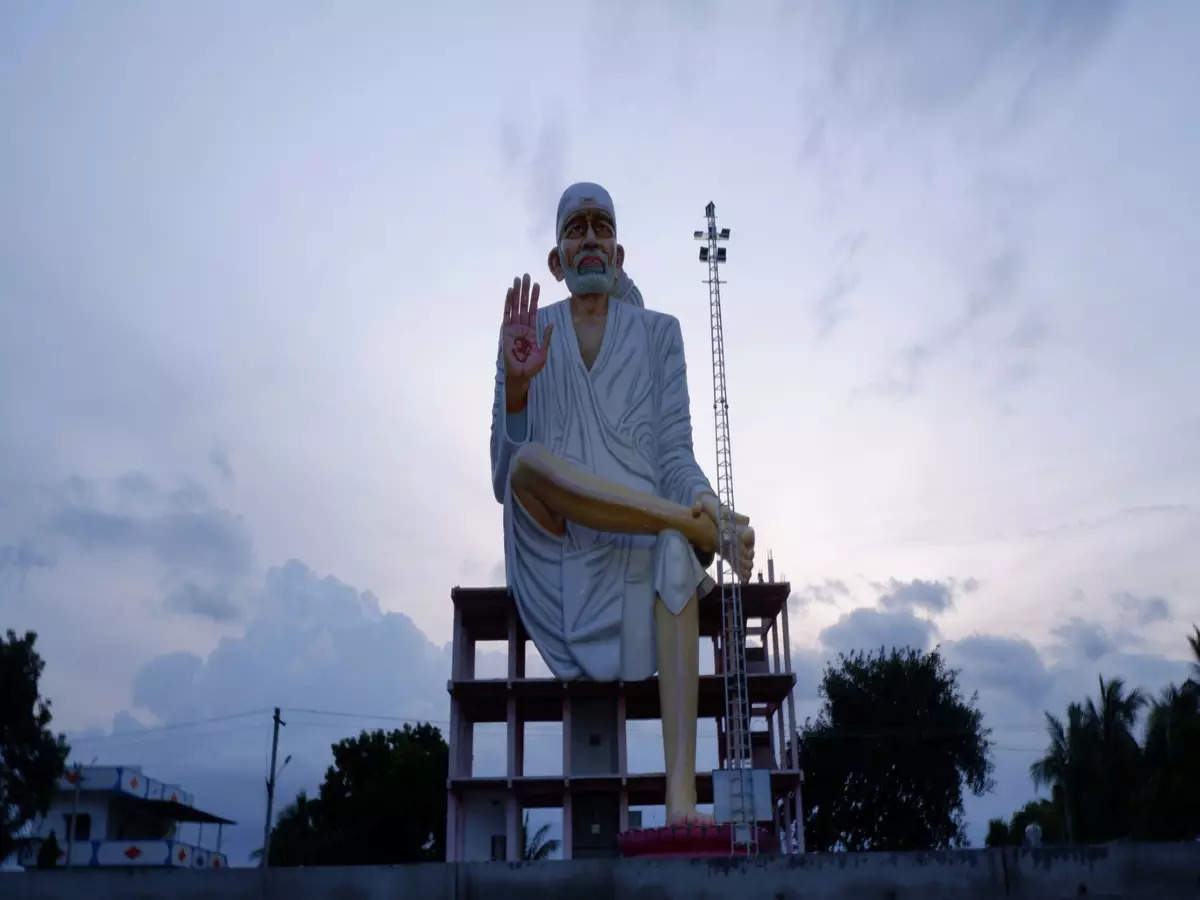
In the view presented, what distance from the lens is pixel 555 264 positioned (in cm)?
1339

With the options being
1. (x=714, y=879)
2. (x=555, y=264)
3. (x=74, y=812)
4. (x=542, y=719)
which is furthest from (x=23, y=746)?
(x=714, y=879)

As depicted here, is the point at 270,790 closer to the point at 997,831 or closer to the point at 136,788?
the point at 136,788

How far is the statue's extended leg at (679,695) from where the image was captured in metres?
10.3

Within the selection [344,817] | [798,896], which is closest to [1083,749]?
[344,817]

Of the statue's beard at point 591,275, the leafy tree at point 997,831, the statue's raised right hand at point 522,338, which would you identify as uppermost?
the statue's beard at point 591,275

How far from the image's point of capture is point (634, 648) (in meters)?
11.0

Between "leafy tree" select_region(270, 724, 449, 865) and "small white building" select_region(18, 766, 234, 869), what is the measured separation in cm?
267

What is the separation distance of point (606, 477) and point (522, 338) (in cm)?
156

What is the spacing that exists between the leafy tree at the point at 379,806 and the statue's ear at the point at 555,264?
69.0ft

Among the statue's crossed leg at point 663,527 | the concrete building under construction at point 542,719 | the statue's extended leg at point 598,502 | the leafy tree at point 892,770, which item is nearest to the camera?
the statue's crossed leg at point 663,527

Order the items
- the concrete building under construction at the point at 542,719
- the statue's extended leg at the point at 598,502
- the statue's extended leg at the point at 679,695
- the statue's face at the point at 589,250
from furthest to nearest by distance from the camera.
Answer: the concrete building under construction at the point at 542,719 → the statue's face at the point at 589,250 → the statue's extended leg at the point at 598,502 → the statue's extended leg at the point at 679,695

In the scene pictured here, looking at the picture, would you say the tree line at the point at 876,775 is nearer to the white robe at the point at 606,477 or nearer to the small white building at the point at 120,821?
the small white building at the point at 120,821

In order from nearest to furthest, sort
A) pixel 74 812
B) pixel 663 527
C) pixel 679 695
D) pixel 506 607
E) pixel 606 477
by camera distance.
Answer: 1. pixel 679 695
2. pixel 663 527
3. pixel 606 477
4. pixel 506 607
5. pixel 74 812

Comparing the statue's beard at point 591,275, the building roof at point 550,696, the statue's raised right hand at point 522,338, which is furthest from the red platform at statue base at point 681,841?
the building roof at point 550,696
